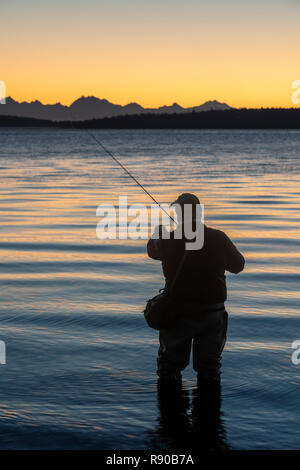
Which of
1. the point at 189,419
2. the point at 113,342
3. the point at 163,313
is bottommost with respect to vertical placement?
the point at 189,419

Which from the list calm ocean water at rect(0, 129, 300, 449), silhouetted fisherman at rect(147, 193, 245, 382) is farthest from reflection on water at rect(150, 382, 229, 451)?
silhouetted fisherman at rect(147, 193, 245, 382)

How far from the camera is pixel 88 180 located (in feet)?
116

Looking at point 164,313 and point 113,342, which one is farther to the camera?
point 113,342

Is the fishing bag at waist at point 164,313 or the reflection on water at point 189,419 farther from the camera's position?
the fishing bag at waist at point 164,313

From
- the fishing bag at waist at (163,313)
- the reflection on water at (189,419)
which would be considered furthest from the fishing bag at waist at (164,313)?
the reflection on water at (189,419)

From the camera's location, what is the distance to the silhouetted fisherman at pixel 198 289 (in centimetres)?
569

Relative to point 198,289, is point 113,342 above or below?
below

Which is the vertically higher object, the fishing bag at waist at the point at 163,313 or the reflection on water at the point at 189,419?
the fishing bag at waist at the point at 163,313

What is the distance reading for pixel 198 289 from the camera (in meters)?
5.74

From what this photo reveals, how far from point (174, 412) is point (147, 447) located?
722 millimetres

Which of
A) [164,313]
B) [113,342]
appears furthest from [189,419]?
[113,342]

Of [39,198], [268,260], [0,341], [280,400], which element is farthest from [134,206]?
[280,400]

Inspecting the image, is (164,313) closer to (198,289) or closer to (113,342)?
(198,289)

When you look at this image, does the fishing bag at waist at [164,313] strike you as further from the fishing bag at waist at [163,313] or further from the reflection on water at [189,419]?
the reflection on water at [189,419]
